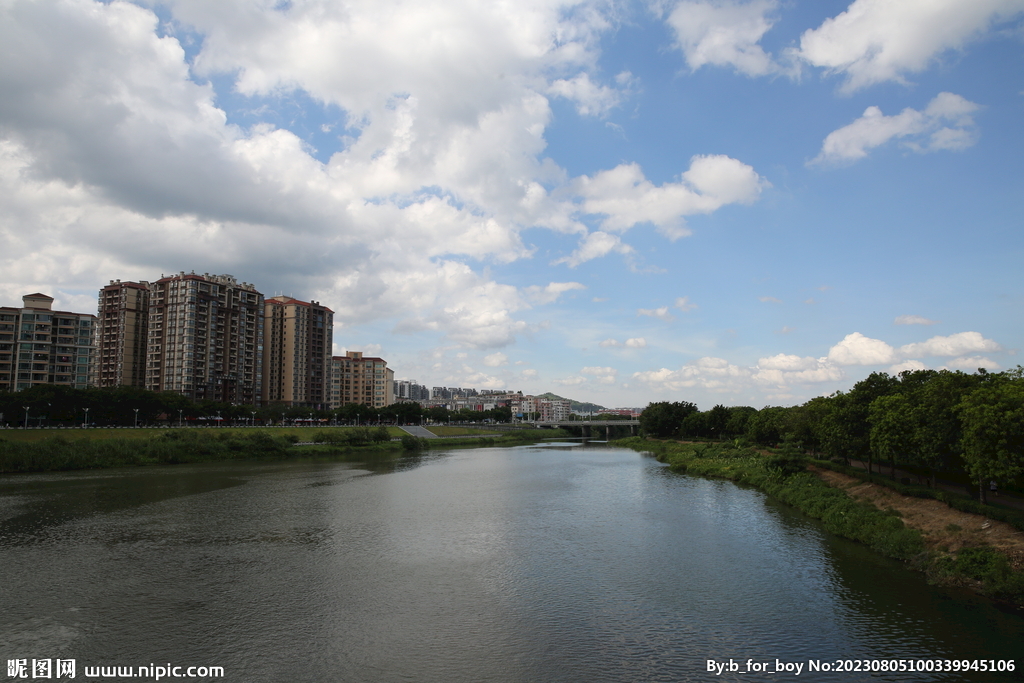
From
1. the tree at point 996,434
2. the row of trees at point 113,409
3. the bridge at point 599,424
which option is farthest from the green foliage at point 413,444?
the tree at point 996,434

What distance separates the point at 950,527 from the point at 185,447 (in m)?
72.5

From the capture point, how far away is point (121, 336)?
→ 4478 inches

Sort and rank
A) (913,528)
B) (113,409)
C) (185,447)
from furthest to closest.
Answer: (113,409) < (185,447) < (913,528)

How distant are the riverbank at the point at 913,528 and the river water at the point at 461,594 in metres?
0.96

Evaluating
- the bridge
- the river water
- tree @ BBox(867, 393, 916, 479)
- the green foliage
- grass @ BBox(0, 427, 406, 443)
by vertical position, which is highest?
tree @ BBox(867, 393, 916, 479)

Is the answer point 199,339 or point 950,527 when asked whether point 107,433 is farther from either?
point 950,527

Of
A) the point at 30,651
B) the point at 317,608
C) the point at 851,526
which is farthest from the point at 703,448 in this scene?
the point at 30,651

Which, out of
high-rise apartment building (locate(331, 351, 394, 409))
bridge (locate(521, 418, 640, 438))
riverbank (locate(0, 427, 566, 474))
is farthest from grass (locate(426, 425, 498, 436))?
high-rise apartment building (locate(331, 351, 394, 409))

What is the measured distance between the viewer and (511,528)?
32406mm

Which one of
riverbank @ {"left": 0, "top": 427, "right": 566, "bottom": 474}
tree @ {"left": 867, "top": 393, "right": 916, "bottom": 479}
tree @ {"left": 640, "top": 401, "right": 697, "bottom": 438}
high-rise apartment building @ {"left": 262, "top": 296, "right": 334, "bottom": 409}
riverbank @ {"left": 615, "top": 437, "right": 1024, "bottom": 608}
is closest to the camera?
riverbank @ {"left": 615, "top": 437, "right": 1024, "bottom": 608}

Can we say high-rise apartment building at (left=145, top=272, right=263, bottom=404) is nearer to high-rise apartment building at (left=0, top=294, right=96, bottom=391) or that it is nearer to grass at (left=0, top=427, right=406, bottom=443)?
high-rise apartment building at (left=0, top=294, right=96, bottom=391)

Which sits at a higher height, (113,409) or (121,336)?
(121,336)

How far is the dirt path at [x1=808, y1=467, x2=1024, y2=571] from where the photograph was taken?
70.0ft

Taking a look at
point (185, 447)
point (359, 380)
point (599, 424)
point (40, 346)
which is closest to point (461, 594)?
point (185, 447)
